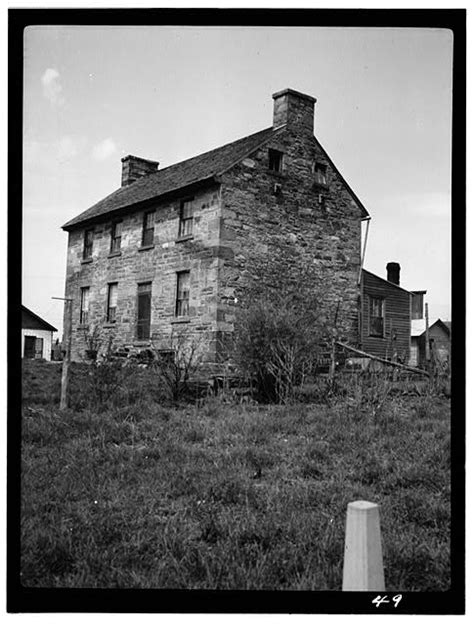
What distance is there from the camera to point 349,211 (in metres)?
15.3

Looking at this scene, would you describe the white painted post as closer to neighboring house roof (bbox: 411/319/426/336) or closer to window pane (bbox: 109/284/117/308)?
window pane (bbox: 109/284/117/308)

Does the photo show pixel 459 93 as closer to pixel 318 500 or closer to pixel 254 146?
pixel 318 500

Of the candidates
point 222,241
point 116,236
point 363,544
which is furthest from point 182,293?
point 363,544

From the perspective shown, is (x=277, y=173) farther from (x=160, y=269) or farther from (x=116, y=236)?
(x=116, y=236)

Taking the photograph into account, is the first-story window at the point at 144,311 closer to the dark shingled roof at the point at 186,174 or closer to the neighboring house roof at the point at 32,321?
the dark shingled roof at the point at 186,174

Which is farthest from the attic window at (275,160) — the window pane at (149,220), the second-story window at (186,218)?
the window pane at (149,220)

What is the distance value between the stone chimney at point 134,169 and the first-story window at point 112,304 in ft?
12.3

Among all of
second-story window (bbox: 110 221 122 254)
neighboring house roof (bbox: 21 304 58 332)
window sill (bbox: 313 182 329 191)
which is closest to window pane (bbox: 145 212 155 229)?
second-story window (bbox: 110 221 122 254)

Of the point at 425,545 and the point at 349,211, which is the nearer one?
the point at 425,545

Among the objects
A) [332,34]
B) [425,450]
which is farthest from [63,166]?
[425,450]

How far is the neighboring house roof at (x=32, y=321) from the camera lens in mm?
4191

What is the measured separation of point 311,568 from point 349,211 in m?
12.4

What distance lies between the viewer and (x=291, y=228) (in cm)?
1438

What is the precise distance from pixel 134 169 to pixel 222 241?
4.74m
